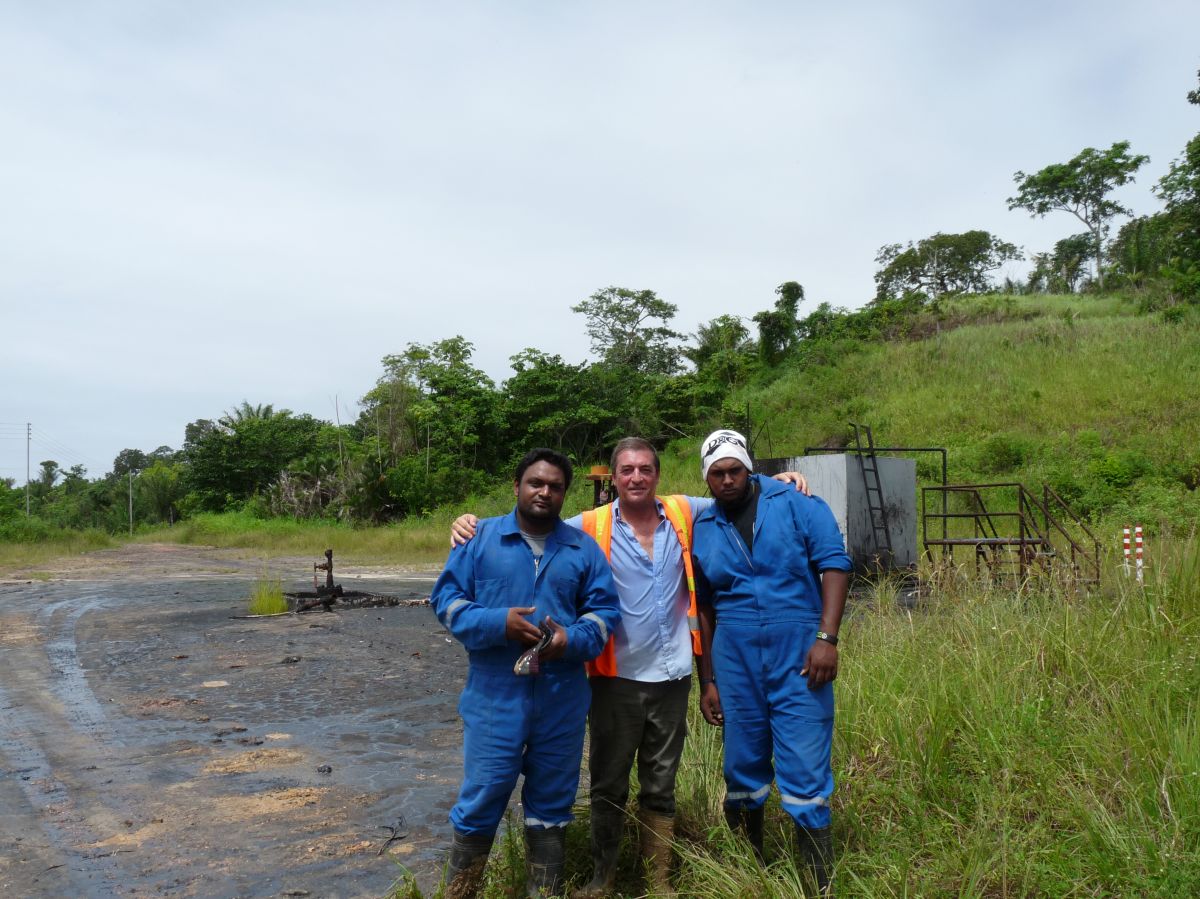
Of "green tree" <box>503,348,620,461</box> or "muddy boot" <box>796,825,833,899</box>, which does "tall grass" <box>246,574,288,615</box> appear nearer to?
"muddy boot" <box>796,825,833,899</box>

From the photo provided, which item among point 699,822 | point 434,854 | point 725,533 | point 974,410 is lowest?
point 434,854

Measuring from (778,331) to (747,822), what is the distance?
112 feet

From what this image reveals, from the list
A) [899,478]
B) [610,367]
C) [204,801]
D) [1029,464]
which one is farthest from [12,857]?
[610,367]

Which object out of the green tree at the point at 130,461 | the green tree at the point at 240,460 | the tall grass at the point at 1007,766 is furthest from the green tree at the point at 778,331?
the green tree at the point at 130,461

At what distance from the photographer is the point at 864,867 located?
350cm

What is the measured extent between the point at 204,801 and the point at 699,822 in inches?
118

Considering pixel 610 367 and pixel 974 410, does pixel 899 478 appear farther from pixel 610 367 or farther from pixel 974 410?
pixel 610 367

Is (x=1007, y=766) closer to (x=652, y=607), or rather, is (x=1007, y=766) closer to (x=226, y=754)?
(x=652, y=607)

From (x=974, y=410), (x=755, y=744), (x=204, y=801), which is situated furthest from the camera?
(x=974, y=410)

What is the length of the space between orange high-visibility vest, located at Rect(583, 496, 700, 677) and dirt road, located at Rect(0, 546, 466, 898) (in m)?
Answer: 1.40

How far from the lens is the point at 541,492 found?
3510 millimetres

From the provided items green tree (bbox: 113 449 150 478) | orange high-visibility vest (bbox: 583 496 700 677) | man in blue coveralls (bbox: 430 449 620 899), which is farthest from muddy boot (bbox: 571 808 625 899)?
green tree (bbox: 113 449 150 478)

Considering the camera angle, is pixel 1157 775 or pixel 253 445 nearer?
pixel 1157 775

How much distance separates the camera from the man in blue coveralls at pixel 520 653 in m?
3.36
